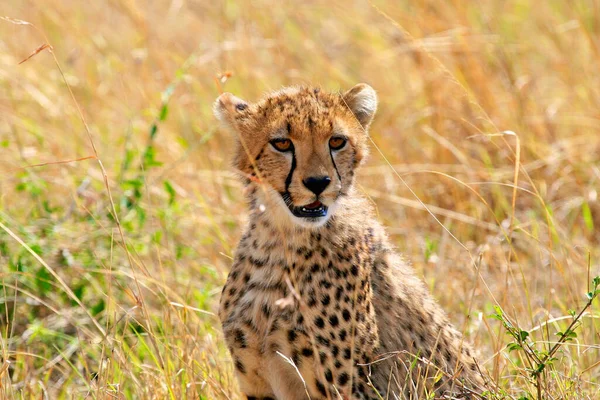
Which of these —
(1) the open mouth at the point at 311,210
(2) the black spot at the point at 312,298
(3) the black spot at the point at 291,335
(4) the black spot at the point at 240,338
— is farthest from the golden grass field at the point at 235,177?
(1) the open mouth at the point at 311,210

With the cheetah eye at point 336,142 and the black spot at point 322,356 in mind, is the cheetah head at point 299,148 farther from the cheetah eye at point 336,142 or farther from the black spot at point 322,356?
the black spot at point 322,356

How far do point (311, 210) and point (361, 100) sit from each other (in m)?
0.53

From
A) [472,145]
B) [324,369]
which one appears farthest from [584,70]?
[324,369]

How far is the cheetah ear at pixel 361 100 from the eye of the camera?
325 cm

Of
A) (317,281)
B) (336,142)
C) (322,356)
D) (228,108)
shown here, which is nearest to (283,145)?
(336,142)

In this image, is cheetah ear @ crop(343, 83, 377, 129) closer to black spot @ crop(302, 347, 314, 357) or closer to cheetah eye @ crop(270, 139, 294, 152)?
cheetah eye @ crop(270, 139, 294, 152)

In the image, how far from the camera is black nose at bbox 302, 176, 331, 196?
2855 millimetres

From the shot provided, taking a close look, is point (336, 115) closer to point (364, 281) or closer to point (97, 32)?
point (364, 281)

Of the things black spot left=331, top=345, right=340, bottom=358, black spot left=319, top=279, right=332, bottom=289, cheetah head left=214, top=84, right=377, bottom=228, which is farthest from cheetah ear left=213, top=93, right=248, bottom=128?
black spot left=331, top=345, right=340, bottom=358

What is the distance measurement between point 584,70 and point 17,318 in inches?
137

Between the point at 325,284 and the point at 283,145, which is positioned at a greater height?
the point at 283,145

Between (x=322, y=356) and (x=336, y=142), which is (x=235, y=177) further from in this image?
(x=322, y=356)

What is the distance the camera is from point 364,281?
306 centimetres

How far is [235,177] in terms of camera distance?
332 centimetres
